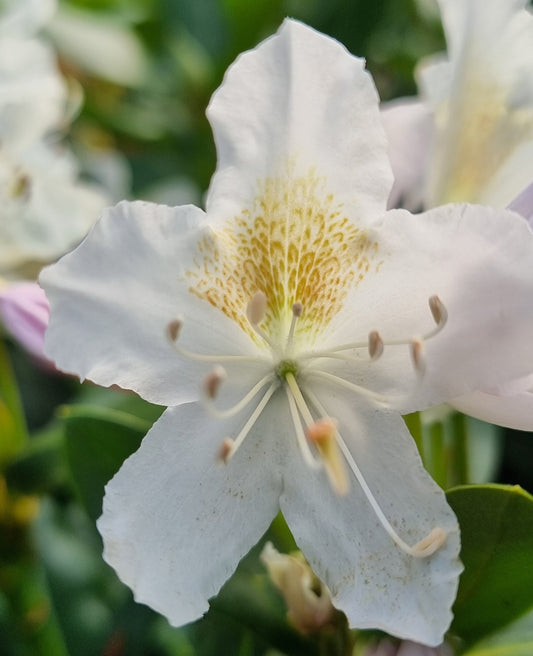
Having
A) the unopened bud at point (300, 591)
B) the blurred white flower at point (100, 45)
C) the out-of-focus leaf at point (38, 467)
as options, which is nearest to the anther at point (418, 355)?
the unopened bud at point (300, 591)

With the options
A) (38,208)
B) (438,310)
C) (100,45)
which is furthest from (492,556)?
(100,45)

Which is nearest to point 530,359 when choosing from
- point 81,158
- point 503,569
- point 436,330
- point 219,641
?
point 436,330

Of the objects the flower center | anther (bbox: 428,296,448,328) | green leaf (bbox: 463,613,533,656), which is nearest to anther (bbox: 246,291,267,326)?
the flower center

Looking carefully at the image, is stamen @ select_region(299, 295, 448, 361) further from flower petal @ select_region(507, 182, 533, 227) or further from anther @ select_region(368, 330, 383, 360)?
flower petal @ select_region(507, 182, 533, 227)

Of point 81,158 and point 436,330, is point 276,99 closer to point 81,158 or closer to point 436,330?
point 436,330

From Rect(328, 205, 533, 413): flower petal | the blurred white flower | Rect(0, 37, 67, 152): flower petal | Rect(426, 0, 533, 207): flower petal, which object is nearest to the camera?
Rect(328, 205, 533, 413): flower petal

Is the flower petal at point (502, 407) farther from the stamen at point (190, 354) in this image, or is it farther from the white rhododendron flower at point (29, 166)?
the white rhododendron flower at point (29, 166)

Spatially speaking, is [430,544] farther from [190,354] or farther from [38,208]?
[38,208]
